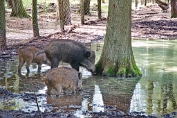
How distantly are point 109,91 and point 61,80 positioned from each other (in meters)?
1.61

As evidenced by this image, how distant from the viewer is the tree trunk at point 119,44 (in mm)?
12719

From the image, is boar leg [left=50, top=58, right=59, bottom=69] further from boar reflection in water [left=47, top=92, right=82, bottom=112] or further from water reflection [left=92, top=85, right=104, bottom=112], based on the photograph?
boar reflection in water [left=47, top=92, right=82, bottom=112]

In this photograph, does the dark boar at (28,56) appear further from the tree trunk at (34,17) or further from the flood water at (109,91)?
the tree trunk at (34,17)

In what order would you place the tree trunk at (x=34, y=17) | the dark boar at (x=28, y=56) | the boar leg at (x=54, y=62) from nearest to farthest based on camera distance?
the boar leg at (x=54, y=62) → the dark boar at (x=28, y=56) → the tree trunk at (x=34, y=17)

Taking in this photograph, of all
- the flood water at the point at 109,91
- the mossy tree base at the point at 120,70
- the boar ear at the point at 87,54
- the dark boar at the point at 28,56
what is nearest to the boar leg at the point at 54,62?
the flood water at the point at 109,91

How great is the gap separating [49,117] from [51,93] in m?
2.36

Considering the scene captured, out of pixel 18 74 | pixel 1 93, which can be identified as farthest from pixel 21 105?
pixel 18 74

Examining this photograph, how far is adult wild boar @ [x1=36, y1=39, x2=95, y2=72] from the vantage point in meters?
12.4

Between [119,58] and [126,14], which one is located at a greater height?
[126,14]

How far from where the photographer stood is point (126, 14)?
503 inches

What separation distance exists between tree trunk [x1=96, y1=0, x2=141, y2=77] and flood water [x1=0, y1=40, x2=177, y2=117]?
42 cm

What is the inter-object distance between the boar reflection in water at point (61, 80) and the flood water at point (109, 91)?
23 centimetres

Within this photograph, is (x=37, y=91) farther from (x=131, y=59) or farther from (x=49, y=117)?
(x=131, y=59)

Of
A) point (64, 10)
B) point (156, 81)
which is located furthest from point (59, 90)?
point (64, 10)
